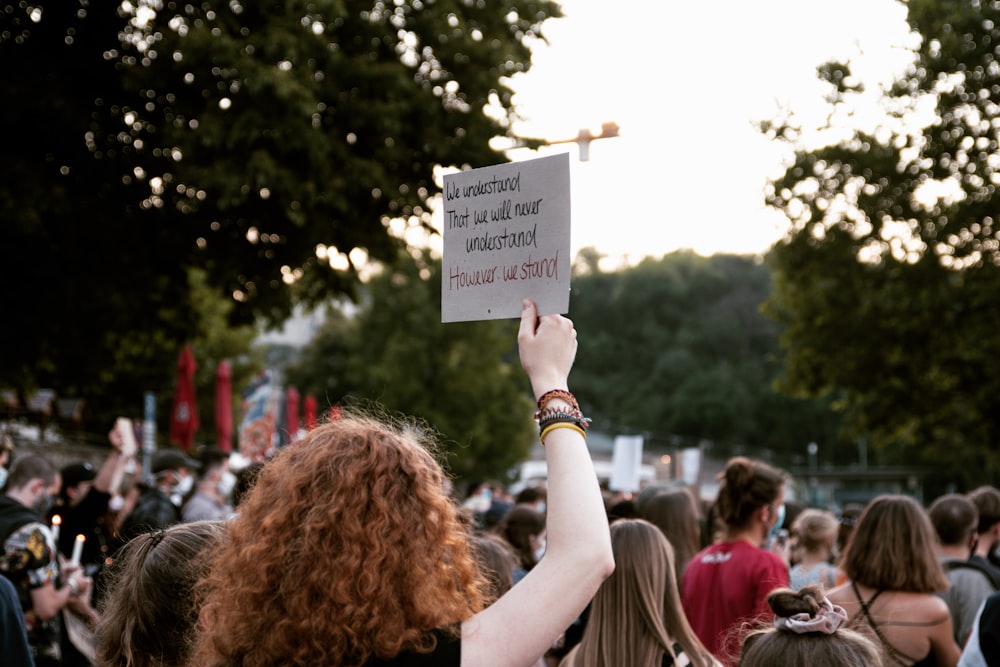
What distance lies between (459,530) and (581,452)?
0.29 meters

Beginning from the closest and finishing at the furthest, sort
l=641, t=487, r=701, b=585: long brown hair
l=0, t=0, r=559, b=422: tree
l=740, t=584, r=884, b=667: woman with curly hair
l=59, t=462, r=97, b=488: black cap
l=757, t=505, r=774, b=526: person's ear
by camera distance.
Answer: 1. l=740, t=584, r=884, b=667: woman with curly hair
2. l=757, t=505, r=774, b=526: person's ear
3. l=641, t=487, r=701, b=585: long brown hair
4. l=59, t=462, r=97, b=488: black cap
5. l=0, t=0, r=559, b=422: tree

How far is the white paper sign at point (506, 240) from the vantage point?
2.34 meters

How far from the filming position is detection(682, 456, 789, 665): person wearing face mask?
4.97m

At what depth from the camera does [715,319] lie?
7881cm

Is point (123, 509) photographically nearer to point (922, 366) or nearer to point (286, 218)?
point (286, 218)

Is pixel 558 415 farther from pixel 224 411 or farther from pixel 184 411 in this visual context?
pixel 224 411

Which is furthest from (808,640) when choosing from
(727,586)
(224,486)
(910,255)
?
(910,255)

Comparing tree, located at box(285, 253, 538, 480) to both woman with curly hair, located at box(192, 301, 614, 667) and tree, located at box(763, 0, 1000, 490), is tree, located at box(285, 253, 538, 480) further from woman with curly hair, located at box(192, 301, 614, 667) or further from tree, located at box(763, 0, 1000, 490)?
woman with curly hair, located at box(192, 301, 614, 667)

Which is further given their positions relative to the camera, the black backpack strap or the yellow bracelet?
the black backpack strap

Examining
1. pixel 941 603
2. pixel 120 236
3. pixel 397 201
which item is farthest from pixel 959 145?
pixel 941 603

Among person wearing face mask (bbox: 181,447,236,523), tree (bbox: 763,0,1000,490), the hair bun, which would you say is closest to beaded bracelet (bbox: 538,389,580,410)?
the hair bun

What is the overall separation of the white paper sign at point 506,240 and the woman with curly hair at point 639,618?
5.03 feet

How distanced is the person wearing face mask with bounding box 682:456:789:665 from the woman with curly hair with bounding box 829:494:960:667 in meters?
0.42

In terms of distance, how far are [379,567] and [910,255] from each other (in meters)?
21.0
